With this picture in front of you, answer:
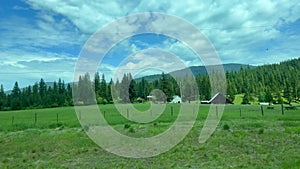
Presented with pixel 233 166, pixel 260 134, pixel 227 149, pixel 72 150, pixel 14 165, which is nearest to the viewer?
pixel 233 166

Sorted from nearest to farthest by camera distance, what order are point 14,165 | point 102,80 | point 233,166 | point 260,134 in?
point 233,166
point 14,165
point 260,134
point 102,80

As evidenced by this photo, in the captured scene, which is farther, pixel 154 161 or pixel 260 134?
pixel 260 134

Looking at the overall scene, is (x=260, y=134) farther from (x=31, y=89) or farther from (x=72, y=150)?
(x=31, y=89)

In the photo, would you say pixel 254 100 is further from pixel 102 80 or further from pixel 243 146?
pixel 243 146

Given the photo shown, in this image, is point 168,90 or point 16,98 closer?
point 168,90

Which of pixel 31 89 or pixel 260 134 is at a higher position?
pixel 31 89

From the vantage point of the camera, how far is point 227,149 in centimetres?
1070

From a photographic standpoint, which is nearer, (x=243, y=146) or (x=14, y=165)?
(x=14, y=165)

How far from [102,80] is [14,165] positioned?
75389mm

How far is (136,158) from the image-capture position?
9.73 metres

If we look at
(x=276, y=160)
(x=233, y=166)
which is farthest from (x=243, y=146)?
(x=233, y=166)

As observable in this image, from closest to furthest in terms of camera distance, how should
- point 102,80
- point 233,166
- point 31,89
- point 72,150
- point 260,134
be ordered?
A: 1. point 233,166
2. point 72,150
3. point 260,134
4. point 102,80
5. point 31,89

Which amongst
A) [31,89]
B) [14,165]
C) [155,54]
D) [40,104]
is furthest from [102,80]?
[14,165]

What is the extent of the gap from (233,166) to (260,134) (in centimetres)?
720
